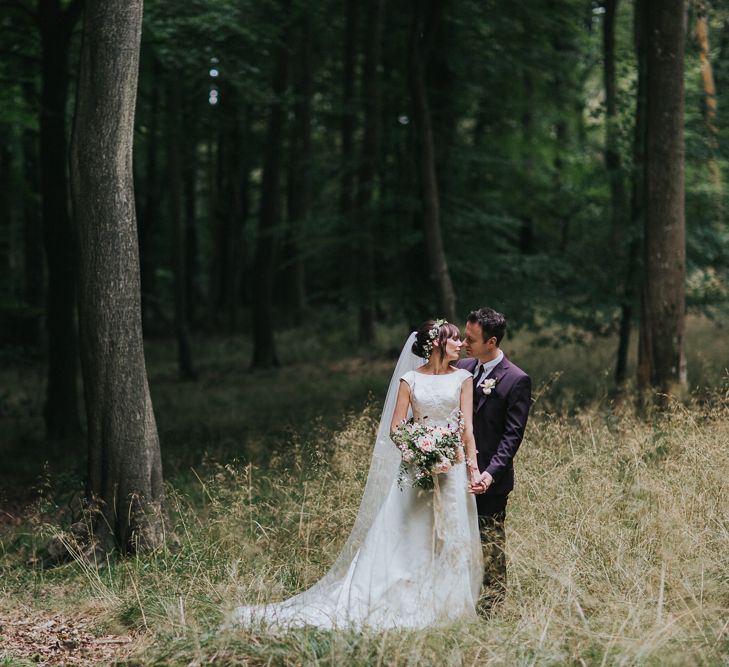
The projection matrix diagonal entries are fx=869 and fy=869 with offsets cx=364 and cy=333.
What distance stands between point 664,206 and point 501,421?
22.7ft

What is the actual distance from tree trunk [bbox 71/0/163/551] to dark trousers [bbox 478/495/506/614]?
3.09 meters

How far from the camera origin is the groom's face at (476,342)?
18.9 feet

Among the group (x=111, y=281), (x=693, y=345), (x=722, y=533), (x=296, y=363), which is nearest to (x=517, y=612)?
(x=722, y=533)

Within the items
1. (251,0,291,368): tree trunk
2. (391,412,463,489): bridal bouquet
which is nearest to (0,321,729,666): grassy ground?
(391,412,463,489): bridal bouquet

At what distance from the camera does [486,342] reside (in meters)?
5.80

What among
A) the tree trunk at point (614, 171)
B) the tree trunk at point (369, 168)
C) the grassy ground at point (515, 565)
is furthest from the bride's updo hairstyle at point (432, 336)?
the tree trunk at point (369, 168)

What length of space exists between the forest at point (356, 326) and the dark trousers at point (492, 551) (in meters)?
0.16

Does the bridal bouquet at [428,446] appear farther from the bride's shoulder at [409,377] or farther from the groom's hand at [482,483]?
the bride's shoulder at [409,377]

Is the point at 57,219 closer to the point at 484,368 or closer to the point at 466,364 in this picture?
the point at 466,364

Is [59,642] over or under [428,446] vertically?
under

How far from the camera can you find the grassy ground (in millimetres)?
4961

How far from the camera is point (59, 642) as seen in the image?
227 inches

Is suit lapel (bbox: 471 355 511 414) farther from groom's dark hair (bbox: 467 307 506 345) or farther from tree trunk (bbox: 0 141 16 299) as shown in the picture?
tree trunk (bbox: 0 141 16 299)

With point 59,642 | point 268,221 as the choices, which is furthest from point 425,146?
point 59,642
